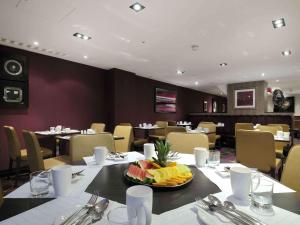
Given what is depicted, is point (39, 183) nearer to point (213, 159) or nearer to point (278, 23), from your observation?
point (213, 159)

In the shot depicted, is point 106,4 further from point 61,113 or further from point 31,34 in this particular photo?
point 61,113

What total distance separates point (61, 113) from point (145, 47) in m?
2.60

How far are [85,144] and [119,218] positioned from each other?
1337 mm

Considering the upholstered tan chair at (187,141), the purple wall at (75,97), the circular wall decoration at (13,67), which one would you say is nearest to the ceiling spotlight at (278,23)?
the upholstered tan chair at (187,141)

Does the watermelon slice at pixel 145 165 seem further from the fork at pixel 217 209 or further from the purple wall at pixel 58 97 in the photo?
the purple wall at pixel 58 97

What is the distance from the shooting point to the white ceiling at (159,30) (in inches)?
100.0

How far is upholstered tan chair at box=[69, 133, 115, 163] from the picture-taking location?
5.76 feet

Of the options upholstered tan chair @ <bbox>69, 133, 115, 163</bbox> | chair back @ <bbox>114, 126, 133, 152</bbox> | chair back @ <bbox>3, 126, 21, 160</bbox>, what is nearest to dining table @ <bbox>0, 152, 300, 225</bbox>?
upholstered tan chair @ <bbox>69, 133, 115, 163</bbox>

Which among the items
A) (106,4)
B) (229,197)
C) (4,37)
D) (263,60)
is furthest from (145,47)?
(229,197)

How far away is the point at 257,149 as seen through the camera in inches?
104

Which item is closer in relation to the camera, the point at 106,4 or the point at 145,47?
the point at 106,4

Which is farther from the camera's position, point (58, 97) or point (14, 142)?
point (58, 97)

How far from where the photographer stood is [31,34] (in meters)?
3.42

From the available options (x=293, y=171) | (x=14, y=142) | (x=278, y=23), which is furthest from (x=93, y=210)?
(x=278, y=23)
